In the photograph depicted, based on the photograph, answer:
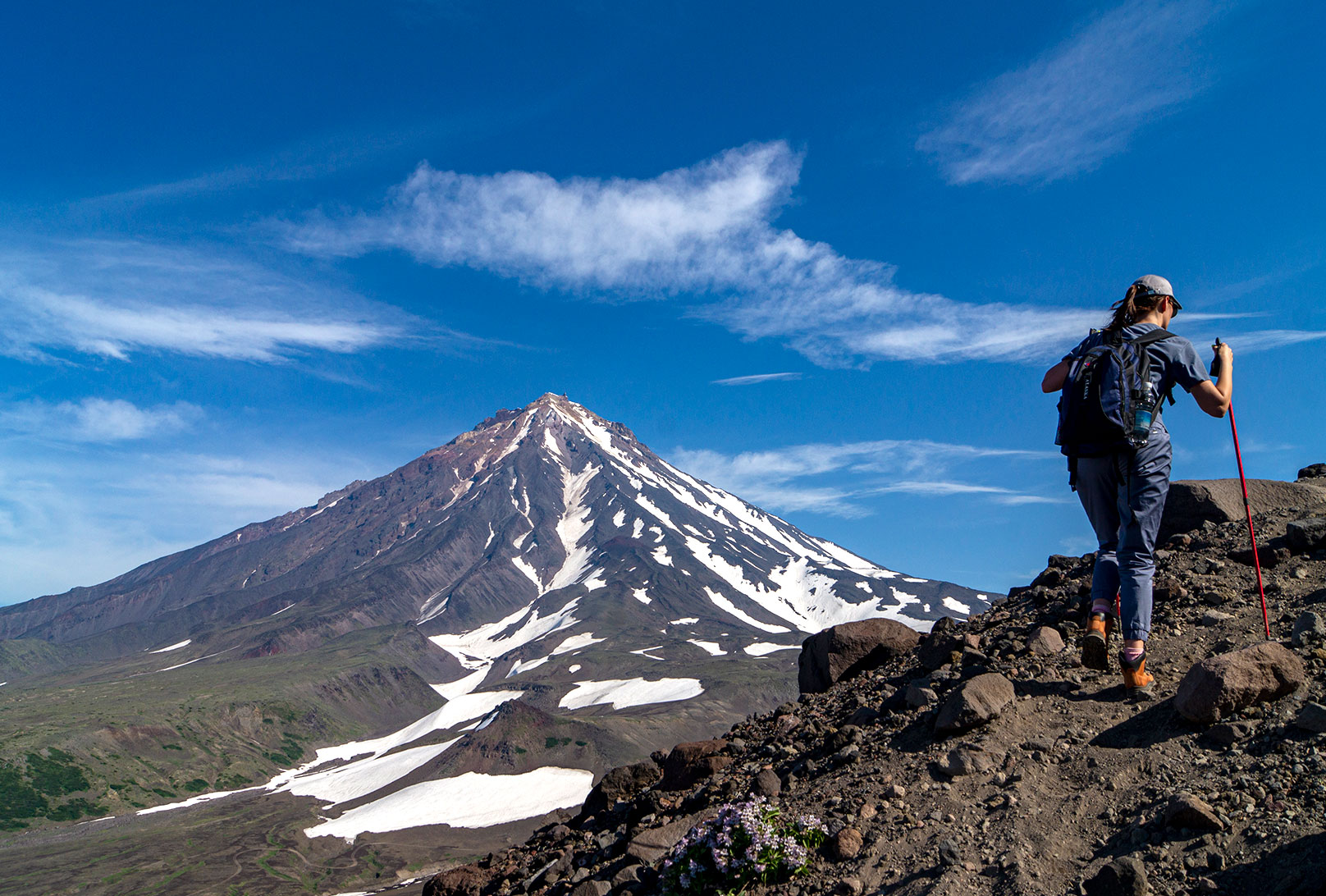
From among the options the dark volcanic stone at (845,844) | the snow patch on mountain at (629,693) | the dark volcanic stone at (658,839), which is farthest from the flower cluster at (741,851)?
the snow patch on mountain at (629,693)

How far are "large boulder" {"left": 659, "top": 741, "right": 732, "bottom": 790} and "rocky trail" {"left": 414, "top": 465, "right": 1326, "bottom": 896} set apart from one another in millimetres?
22

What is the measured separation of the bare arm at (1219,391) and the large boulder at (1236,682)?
4.73ft

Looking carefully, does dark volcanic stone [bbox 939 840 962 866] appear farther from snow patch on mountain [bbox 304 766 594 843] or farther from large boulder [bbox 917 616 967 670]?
snow patch on mountain [bbox 304 766 594 843]

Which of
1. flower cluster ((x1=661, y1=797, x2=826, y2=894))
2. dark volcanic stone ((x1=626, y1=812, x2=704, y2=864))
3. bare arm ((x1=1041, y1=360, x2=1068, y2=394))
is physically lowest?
dark volcanic stone ((x1=626, y1=812, x2=704, y2=864))

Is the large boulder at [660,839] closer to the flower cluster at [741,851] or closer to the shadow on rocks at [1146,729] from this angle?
the flower cluster at [741,851]

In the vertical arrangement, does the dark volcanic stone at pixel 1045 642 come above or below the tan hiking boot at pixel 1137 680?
above

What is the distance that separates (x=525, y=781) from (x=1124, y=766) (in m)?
97.6

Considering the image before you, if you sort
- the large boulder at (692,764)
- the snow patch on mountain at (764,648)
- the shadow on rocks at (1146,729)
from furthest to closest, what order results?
the snow patch on mountain at (764,648) → the large boulder at (692,764) → the shadow on rocks at (1146,729)

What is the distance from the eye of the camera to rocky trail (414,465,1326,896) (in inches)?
144

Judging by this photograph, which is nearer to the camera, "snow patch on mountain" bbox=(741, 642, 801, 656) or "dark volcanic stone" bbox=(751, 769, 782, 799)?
"dark volcanic stone" bbox=(751, 769, 782, 799)

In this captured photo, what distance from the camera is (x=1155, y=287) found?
5.54 metres

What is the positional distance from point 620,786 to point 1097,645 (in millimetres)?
5186

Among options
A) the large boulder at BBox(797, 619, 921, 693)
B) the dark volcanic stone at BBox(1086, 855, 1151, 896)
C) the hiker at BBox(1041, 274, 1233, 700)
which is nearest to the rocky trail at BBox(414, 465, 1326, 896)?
the dark volcanic stone at BBox(1086, 855, 1151, 896)

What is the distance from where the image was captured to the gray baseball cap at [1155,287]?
552 cm
